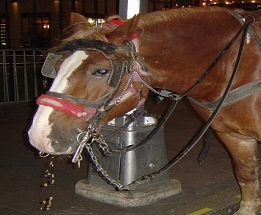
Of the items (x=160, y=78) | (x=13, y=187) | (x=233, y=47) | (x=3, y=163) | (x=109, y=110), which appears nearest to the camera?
(x=109, y=110)

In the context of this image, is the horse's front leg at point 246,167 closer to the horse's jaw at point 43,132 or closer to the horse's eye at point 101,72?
the horse's eye at point 101,72

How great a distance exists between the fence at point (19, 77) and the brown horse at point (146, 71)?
25.3 ft

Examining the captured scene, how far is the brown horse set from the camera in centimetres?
307

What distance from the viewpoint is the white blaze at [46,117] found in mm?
2990

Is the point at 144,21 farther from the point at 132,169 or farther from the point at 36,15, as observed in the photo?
the point at 36,15

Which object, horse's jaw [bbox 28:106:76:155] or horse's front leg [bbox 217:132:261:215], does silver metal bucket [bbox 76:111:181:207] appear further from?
horse's jaw [bbox 28:106:76:155]

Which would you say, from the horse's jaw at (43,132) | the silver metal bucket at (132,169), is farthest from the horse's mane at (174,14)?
the silver metal bucket at (132,169)

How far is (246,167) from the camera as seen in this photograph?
491 cm

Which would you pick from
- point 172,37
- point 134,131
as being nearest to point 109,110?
Result: point 172,37

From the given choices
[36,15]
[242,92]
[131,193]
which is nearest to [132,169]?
[131,193]

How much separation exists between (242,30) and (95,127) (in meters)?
1.51

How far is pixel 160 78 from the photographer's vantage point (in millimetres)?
3664

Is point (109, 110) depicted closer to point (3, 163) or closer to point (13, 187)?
point (13, 187)

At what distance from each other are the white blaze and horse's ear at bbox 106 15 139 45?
0.86ft
